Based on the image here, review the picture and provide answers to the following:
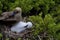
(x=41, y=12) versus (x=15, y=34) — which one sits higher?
(x=41, y=12)

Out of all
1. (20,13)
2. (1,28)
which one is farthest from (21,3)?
(1,28)

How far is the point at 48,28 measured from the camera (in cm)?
410

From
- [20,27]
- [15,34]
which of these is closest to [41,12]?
[20,27]

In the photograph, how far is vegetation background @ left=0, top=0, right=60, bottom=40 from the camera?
13.4 feet

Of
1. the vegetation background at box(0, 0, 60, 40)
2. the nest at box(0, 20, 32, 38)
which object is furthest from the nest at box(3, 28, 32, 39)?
the vegetation background at box(0, 0, 60, 40)

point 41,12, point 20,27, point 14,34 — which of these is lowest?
point 14,34

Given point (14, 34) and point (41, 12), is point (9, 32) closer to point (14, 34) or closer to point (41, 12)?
point (14, 34)

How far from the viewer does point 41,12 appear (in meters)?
4.53

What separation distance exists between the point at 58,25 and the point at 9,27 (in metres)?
0.78

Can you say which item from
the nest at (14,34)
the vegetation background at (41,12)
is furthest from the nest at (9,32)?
the vegetation background at (41,12)

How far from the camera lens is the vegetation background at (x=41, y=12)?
4098 millimetres

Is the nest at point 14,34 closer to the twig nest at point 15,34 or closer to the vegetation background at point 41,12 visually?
the twig nest at point 15,34

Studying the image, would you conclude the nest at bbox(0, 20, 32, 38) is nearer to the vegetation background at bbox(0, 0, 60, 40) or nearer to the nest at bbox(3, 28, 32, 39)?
the nest at bbox(3, 28, 32, 39)

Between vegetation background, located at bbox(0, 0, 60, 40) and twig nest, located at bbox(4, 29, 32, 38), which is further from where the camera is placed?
twig nest, located at bbox(4, 29, 32, 38)
